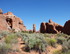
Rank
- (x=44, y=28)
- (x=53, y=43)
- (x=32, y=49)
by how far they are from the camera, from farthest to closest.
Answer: (x=44, y=28) < (x=53, y=43) < (x=32, y=49)

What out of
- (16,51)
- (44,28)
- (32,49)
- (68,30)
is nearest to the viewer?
(16,51)

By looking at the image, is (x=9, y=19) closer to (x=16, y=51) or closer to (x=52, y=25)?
(x=52, y=25)

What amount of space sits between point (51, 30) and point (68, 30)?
870 centimetres

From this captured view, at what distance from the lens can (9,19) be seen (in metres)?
43.0

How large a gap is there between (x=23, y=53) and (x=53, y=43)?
13.7 ft

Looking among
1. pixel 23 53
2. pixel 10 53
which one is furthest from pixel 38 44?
pixel 10 53

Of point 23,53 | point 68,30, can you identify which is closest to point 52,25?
point 68,30

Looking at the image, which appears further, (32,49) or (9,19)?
(9,19)

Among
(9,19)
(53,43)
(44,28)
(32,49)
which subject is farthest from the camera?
(44,28)

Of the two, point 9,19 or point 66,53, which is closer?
point 66,53

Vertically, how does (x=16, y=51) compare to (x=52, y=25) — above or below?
below

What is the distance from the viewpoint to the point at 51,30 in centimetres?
5878

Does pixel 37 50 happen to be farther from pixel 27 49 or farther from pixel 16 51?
pixel 16 51

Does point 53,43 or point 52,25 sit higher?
point 52,25
